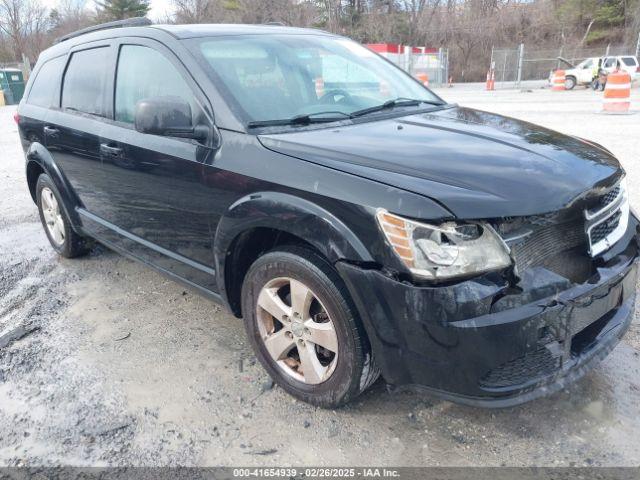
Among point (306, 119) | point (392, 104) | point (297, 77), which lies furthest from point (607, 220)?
Answer: point (297, 77)

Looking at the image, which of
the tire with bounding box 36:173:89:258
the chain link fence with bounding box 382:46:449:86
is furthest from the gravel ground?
the chain link fence with bounding box 382:46:449:86

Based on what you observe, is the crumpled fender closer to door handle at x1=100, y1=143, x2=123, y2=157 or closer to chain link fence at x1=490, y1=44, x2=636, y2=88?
door handle at x1=100, y1=143, x2=123, y2=157

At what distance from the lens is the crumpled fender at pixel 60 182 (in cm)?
432

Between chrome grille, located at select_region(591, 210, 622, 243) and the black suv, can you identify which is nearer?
the black suv

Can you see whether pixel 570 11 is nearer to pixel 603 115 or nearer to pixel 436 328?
pixel 603 115

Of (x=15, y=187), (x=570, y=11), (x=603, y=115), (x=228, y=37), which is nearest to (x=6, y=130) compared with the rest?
(x=15, y=187)

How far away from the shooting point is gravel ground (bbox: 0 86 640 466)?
238cm

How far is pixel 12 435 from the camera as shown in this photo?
8.54ft

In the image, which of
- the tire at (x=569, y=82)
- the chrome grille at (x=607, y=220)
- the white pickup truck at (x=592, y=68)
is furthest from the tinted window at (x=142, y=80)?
the tire at (x=569, y=82)

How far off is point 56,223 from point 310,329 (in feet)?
11.2

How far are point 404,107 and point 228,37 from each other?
1.18 metres

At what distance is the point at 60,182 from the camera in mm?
4367

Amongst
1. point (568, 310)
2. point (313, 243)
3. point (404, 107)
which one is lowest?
point (568, 310)

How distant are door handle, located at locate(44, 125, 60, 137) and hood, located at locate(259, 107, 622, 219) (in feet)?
8.07
